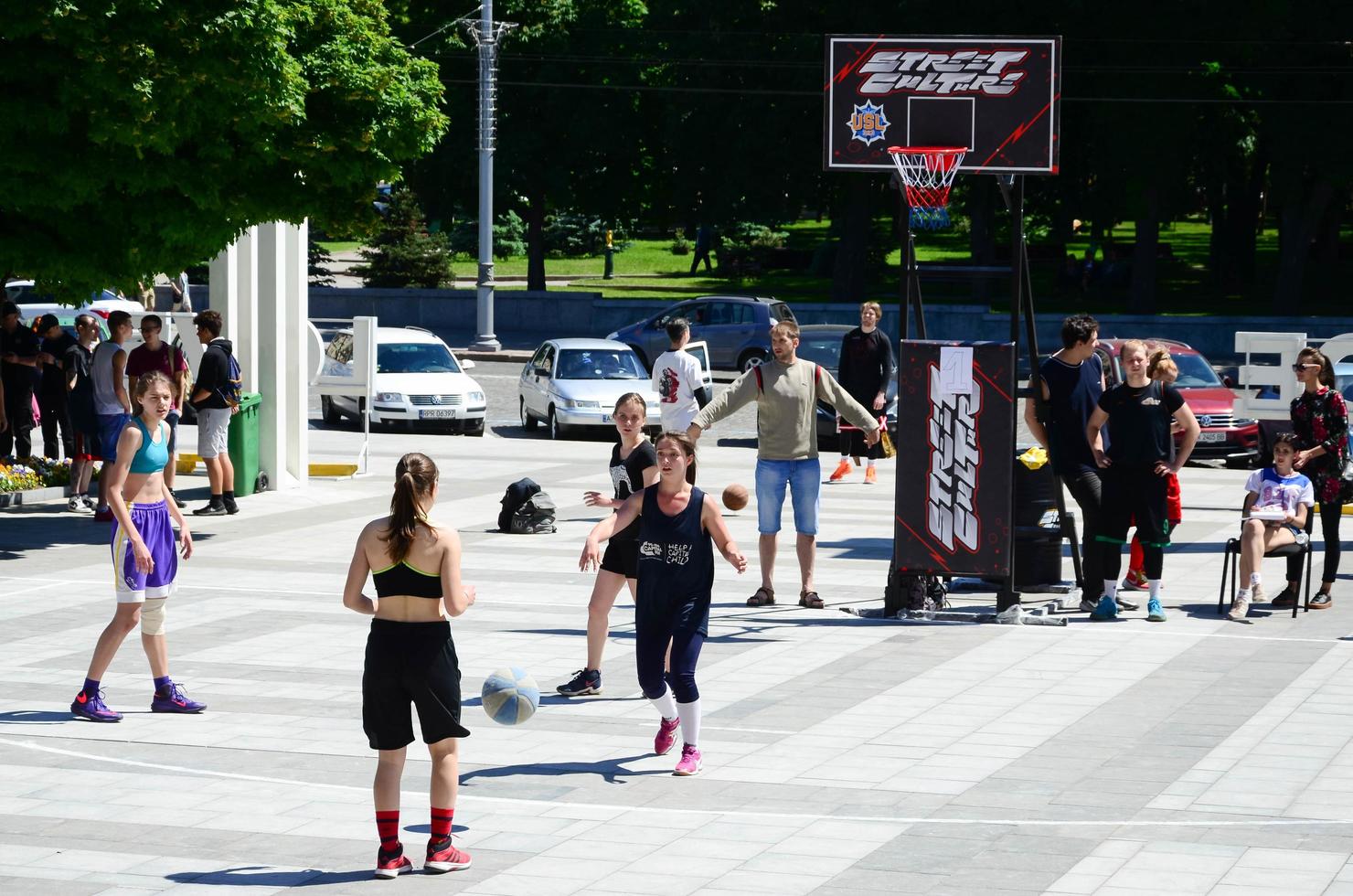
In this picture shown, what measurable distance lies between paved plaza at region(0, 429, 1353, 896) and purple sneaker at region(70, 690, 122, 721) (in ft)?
0.54

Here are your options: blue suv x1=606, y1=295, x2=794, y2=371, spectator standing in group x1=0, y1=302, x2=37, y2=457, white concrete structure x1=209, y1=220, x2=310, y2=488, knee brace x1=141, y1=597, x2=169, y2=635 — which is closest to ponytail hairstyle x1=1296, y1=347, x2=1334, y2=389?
knee brace x1=141, y1=597, x2=169, y2=635

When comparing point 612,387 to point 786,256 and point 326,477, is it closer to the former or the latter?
point 326,477

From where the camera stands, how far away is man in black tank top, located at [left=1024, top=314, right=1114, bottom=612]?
1284cm

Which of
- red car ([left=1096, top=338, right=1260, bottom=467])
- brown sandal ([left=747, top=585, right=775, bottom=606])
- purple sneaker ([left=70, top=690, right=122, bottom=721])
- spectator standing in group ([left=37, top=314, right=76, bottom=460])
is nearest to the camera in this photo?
purple sneaker ([left=70, top=690, right=122, bottom=721])

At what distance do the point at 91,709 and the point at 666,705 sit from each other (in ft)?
9.97

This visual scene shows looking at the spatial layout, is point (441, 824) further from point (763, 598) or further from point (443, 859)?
point (763, 598)

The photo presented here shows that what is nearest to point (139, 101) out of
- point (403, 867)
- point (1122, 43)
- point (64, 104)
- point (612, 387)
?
point (64, 104)

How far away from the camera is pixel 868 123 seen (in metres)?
13.0

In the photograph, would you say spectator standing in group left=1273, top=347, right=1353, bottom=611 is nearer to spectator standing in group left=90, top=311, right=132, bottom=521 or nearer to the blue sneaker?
the blue sneaker

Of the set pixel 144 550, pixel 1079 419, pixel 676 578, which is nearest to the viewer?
pixel 676 578

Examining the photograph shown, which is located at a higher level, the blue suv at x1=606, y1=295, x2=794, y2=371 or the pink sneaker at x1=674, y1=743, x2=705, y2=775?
the blue suv at x1=606, y1=295, x2=794, y2=371

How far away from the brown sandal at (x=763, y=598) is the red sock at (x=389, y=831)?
6430 millimetres

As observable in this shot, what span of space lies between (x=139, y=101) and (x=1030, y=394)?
24.1 ft

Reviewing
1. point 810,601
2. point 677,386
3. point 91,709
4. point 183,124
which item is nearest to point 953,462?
point 810,601
